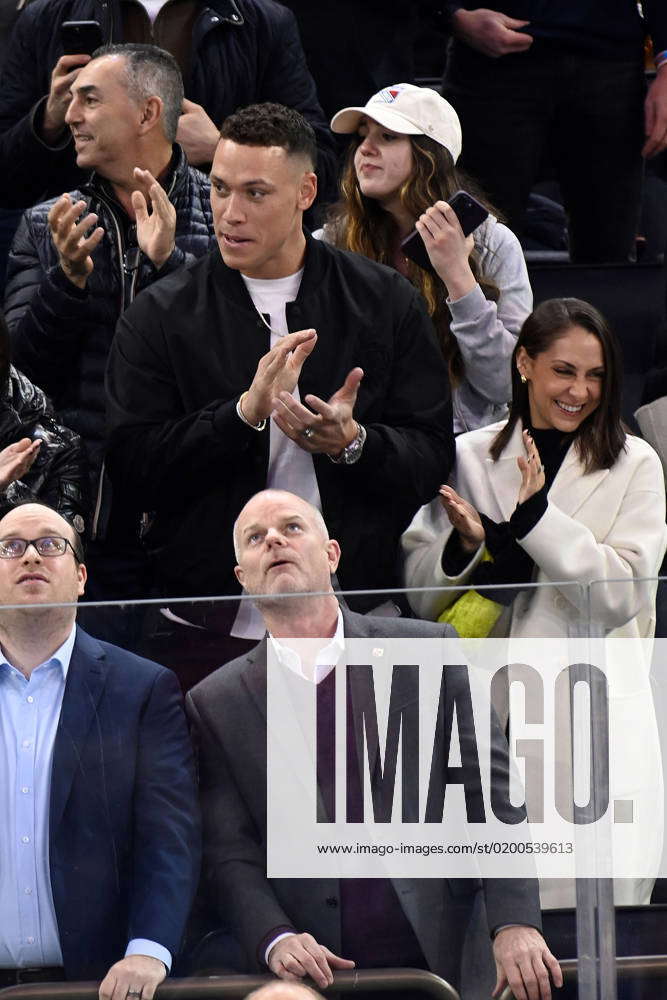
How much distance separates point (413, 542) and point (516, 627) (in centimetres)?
94

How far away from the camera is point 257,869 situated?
11.2 feet

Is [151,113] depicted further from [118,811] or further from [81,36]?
[118,811]

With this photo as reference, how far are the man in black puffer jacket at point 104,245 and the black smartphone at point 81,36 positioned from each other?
A: 0.94 ft

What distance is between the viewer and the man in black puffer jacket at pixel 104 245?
15.1 ft

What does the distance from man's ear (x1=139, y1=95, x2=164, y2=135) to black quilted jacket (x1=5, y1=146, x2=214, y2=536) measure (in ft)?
0.36

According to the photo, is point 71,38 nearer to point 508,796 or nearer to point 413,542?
point 413,542

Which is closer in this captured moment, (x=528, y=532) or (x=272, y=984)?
(x=272, y=984)

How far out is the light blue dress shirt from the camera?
3.35m

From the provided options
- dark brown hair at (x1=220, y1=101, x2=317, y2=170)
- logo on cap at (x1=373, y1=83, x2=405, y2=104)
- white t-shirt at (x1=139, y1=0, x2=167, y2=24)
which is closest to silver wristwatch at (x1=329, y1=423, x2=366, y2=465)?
dark brown hair at (x1=220, y1=101, x2=317, y2=170)

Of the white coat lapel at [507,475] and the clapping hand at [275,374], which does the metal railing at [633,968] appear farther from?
the clapping hand at [275,374]

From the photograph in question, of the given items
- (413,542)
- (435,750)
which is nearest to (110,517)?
(413,542)

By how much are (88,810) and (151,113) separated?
2.10 meters

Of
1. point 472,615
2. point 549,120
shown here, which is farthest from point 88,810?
point 549,120

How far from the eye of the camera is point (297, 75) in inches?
221
